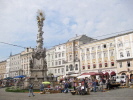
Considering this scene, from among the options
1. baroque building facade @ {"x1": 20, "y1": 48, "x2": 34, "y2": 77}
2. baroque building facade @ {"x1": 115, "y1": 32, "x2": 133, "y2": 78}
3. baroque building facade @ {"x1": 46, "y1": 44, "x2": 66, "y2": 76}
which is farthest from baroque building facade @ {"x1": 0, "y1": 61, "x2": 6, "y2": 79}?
baroque building facade @ {"x1": 115, "y1": 32, "x2": 133, "y2": 78}

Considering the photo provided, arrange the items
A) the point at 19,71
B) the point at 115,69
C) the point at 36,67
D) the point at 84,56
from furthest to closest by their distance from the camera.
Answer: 1. the point at 19,71
2. the point at 84,56
3. the point at 115,69
4. the point at 36,67

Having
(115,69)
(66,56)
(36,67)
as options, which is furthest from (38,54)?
(66,56)

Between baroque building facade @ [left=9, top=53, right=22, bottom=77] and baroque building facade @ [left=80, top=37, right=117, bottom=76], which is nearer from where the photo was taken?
baroque building facade @ [left=80, top=37, right=117, bottom=76]

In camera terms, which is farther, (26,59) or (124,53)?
(26,59)

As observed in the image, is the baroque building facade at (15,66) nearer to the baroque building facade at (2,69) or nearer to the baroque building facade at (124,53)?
the baroque building facade at (2,69)

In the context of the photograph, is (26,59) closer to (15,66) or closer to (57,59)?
(15,66)

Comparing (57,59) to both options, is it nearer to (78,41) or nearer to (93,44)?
(78,41)

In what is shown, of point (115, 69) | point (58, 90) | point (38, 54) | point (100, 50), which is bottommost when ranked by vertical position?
point (58, 90)

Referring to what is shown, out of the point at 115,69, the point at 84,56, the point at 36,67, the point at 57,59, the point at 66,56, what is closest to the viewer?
the point at 36,67

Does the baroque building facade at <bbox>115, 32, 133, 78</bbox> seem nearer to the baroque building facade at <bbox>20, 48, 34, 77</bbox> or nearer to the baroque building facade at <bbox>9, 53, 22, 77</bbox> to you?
the baroque building facade at <bbox>20, 48, 34, 77</bbox>

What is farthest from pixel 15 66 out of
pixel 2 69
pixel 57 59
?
pixel 57 59

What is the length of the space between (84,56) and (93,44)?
5705mm

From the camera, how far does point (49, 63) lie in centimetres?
7138

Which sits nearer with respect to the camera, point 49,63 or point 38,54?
point 38,54
